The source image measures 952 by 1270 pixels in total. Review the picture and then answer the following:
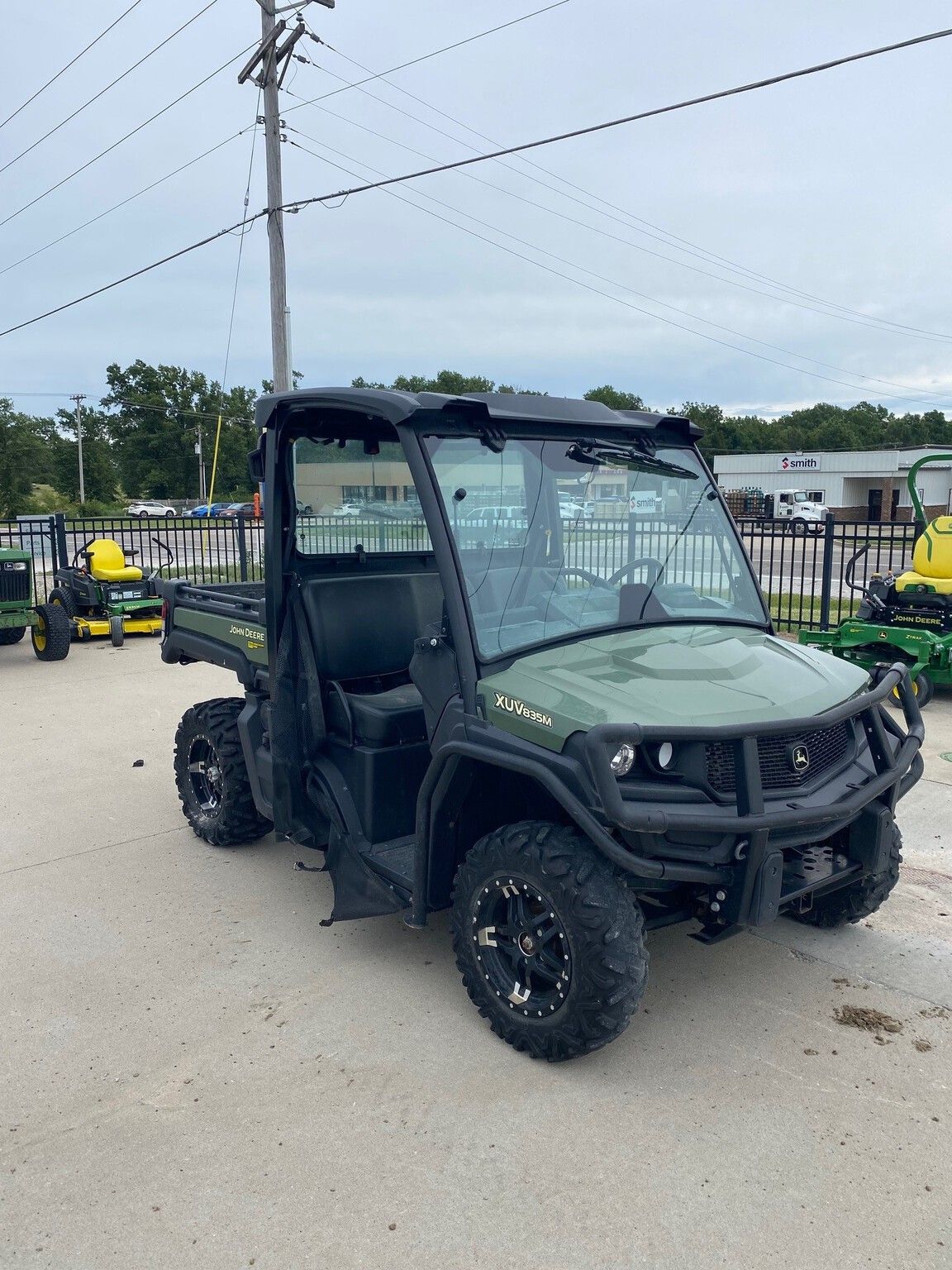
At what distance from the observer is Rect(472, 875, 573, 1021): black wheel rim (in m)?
3.18

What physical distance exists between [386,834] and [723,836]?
155 cm

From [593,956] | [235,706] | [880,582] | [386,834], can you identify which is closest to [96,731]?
[235,706]

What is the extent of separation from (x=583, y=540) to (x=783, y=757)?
1.14 meters

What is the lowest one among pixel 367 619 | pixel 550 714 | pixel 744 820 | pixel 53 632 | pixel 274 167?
pixel 53 632

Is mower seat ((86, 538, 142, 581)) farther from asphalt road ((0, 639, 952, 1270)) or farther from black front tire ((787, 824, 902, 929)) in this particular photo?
black front tire ((787, 824, 902, 929))

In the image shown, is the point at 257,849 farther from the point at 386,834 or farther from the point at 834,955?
the point at 834,955

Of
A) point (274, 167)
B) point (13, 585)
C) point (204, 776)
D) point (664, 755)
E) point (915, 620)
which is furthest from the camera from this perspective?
point (274, 167)

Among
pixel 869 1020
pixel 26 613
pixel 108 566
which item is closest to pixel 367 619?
pixel 869 1020

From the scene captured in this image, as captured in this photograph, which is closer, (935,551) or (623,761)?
(623,761)

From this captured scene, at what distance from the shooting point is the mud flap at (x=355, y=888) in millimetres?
3789

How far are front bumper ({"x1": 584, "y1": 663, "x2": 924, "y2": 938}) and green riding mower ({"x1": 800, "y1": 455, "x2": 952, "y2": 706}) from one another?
533 cm

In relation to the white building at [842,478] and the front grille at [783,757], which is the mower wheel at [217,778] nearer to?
the front grille at [783,757]

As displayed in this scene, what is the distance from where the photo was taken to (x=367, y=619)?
4.55m

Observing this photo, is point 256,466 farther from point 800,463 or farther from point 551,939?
point 800,463
